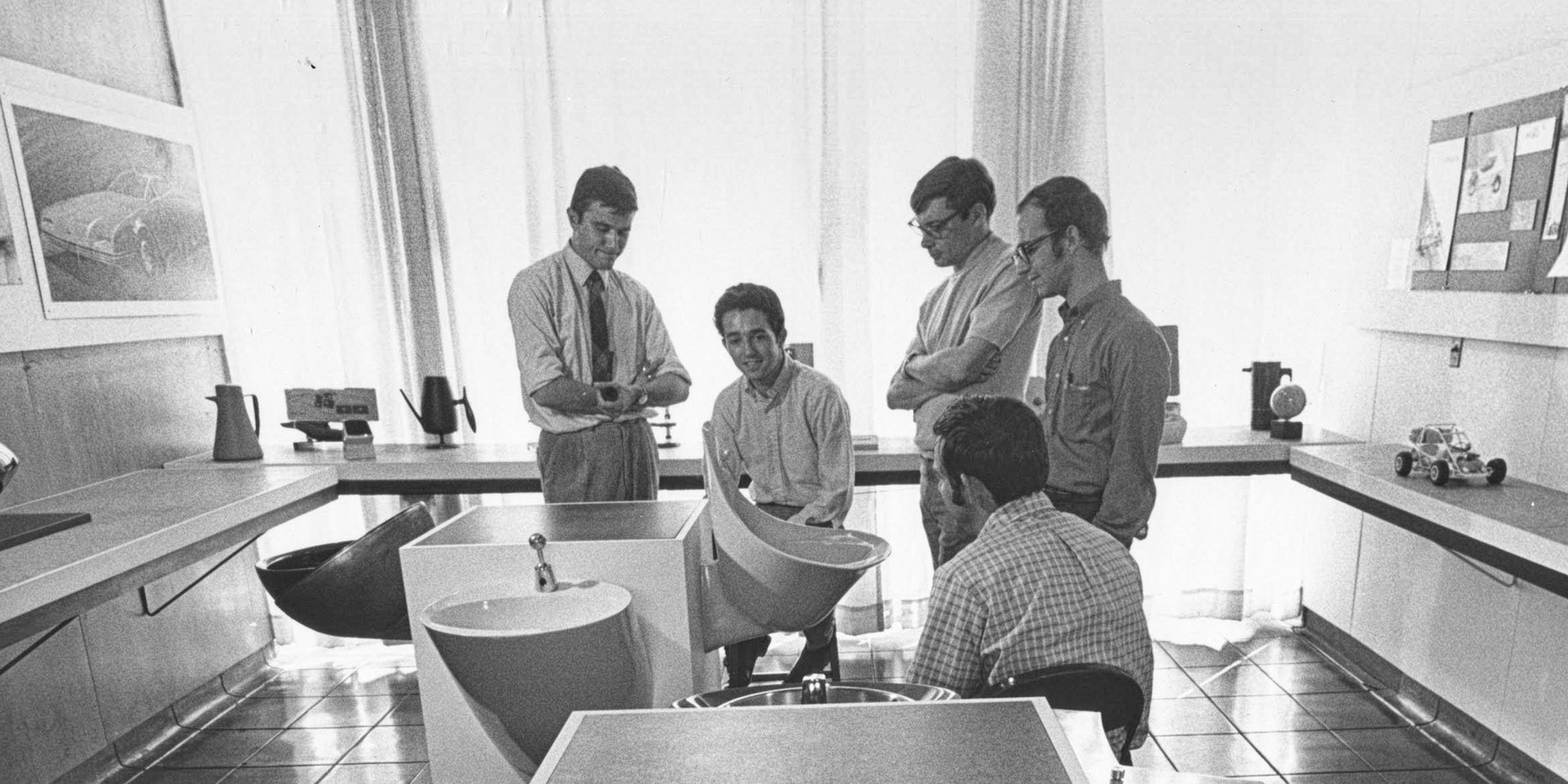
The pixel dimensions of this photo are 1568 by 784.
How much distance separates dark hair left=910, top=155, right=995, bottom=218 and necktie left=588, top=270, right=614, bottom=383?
1063 mm

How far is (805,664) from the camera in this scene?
250 cm

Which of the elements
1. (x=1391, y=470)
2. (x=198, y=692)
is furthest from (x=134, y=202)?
(x=1391, y=470)

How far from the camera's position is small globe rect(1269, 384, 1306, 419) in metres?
3.21

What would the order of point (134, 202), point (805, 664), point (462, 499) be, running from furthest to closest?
point (462, 499) → point (134, 202) → point (805, 664)

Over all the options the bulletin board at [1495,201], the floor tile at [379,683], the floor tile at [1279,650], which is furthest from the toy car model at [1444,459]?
the floor tile at [379,683]

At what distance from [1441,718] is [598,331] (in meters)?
2.96

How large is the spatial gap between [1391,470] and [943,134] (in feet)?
6.32

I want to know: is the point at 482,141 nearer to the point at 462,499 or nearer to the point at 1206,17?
the point at 462,499

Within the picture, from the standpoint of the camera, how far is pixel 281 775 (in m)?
2.83

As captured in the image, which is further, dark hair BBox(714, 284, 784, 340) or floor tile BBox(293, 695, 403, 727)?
floor tile BBox(293, 695, 403, 727)

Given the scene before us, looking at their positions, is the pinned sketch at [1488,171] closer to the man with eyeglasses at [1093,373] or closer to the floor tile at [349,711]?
the man with eyeglasses at [1093,373]

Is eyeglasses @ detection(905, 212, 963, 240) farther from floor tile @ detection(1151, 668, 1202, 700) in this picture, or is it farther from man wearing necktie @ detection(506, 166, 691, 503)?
floor tile @ detection(1151, 668, 1202, 700)

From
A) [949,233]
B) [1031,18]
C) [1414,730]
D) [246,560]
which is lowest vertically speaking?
[1414,730]

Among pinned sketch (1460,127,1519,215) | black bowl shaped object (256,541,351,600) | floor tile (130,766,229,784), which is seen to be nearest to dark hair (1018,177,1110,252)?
pinned sketch (1460,127,1519,215)
